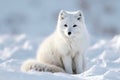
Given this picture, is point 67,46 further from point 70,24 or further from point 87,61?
point 87,61

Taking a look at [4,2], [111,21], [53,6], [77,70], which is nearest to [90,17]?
[111,21]

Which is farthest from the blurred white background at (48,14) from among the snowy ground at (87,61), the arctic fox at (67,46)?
the arctic fox at (67,46)

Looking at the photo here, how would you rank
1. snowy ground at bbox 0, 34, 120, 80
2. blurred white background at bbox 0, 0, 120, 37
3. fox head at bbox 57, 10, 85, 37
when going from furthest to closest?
blurred white background at bbox 0, 0, 120, 37, fox head at bbox 57, 10, 85, 37, snowy ground at bbox 0, 34, 120, 80

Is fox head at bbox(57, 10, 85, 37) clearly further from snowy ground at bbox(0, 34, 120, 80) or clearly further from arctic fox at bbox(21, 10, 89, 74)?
snowy ground at bbox(0, 34, 120, 80)

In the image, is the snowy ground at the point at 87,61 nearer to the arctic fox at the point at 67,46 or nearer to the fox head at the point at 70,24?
the arctic fox at the point at 67,46

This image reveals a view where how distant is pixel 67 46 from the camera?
757 cm

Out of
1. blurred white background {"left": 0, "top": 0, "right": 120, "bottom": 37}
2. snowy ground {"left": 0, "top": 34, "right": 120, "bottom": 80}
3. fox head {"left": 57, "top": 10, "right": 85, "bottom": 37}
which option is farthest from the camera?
blurred white background {"left": 0, "top": 0, "right": 120, "bottom": 37}

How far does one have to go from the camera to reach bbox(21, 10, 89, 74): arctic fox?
7.53 metres

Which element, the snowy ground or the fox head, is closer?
the snowy ground

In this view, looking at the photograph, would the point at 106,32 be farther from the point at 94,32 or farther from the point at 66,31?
the point at 66,31

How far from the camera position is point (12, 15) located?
3241 cm

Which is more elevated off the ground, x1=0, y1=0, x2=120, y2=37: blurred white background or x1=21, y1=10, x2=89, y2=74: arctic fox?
x1=0, y1=0, x2=120, y2=37: blurred white background

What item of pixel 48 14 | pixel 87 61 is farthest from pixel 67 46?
pixel 48 14

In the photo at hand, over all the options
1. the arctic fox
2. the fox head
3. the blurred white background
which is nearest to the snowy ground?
the arctic fox
